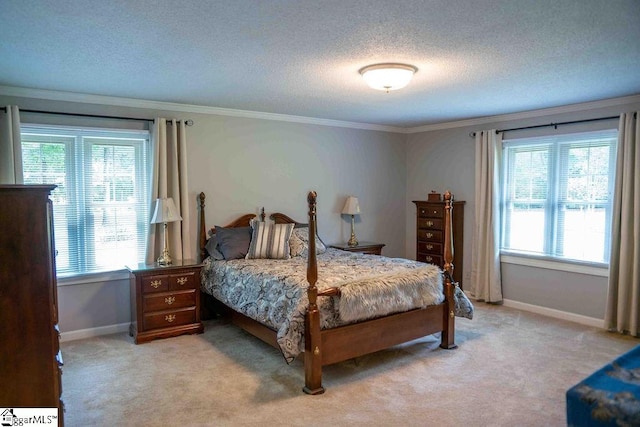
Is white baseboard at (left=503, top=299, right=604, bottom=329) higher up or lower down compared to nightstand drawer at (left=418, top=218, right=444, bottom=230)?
lower down

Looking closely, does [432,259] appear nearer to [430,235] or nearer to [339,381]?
[430,235]

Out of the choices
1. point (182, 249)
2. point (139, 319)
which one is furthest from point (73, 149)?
point (139, 319)

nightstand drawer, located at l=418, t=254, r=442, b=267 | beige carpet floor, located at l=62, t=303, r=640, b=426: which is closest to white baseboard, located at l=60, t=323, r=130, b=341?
beige carpet floor, located at l=62, t=303, r=640, b=426

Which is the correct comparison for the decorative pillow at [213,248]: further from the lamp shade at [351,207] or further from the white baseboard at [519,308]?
the lamp shade at [351,207]

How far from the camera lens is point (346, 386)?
3.22m

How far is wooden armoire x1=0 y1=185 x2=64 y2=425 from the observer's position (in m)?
1.92

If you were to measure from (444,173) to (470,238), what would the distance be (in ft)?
3.30

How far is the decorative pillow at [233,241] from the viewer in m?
4.70

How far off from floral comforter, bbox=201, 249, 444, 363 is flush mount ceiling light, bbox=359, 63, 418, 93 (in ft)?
5.12

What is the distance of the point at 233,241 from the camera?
189 inches

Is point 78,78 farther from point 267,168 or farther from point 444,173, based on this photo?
point 444,173

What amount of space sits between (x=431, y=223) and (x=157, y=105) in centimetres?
373

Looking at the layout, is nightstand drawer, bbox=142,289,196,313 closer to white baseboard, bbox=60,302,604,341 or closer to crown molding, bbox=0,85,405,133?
white baseboard, bbox=60,302,604,341

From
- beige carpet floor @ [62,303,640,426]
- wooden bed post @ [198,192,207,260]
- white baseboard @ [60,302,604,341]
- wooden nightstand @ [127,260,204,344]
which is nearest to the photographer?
beige carpet floor @ [62,303,640,426]
